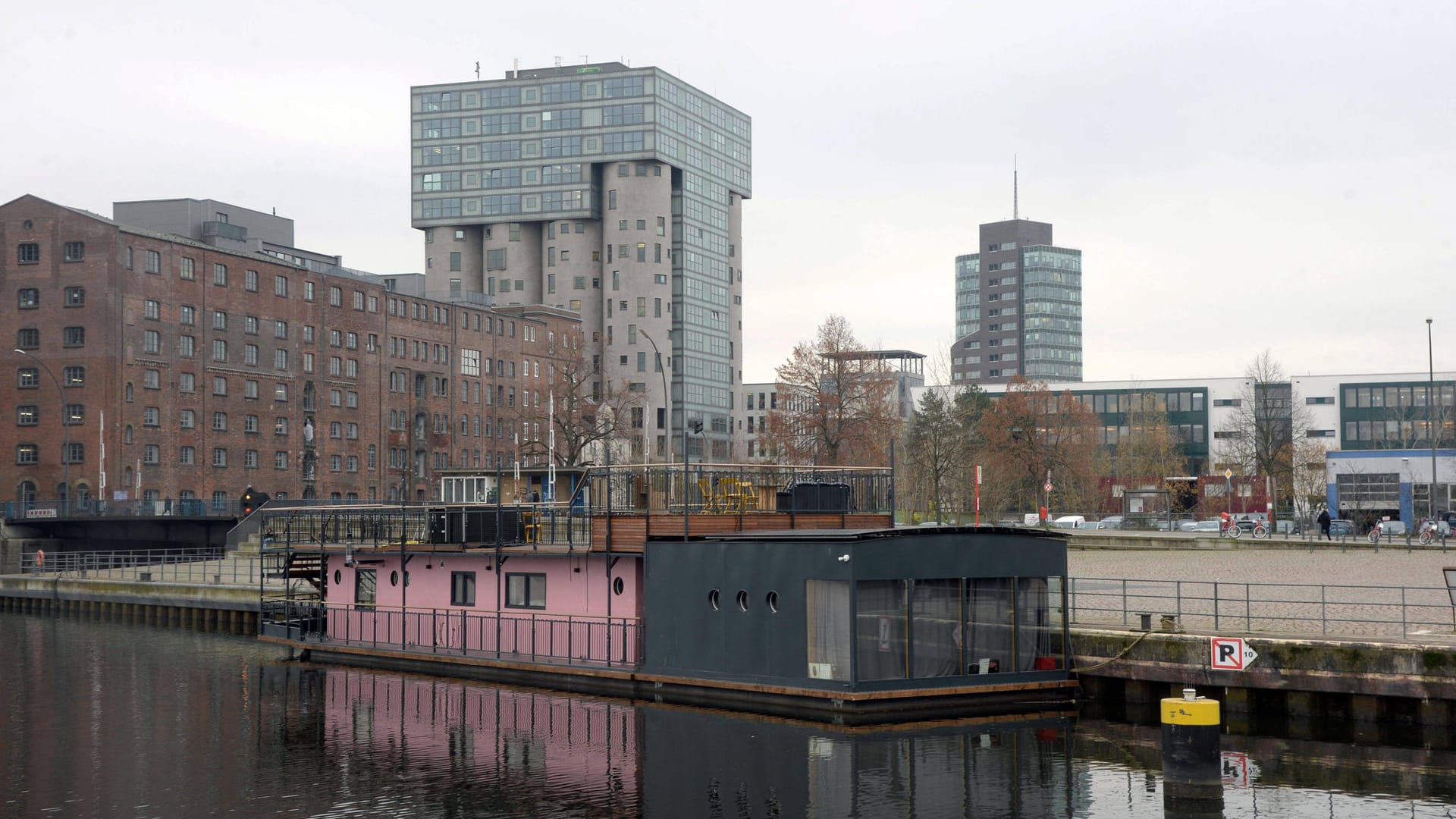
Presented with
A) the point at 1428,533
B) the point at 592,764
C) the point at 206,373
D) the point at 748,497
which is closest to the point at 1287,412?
the point at 1428,533

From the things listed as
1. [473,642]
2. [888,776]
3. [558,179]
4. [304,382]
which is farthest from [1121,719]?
[558,179]

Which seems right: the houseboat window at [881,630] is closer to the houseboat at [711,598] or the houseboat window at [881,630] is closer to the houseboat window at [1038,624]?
the houseboat at [711,598]

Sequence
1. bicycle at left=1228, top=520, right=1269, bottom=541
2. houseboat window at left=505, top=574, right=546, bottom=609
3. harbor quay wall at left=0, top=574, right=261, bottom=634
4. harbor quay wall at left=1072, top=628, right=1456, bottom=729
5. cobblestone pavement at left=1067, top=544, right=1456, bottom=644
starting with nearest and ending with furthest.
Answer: harbor quay wall at left=1072, top=628, right=1456, bottom=729, cobblestone pavement at left=1067, top=544, right=1456, bottom=644, houseboat window at left=505, top=574, right=546, bottom=609, harbor quay wall at left=0, top=574, right=261, bottom=634, bicycle at left=1228, top=520, right=1269, bottom=541

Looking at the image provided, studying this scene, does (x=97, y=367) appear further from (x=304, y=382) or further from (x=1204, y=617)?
(x=1204, y=617)

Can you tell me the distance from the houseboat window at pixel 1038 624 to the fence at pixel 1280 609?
3.33 feet

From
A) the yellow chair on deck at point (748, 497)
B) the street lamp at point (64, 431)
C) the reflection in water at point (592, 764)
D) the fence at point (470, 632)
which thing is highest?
A: the street lamp at point (64, 431)

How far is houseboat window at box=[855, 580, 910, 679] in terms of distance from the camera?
28.9 meters

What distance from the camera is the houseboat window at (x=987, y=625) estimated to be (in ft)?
99.0

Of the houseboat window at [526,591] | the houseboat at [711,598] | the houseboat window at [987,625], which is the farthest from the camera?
the houseboat window at [526,591]

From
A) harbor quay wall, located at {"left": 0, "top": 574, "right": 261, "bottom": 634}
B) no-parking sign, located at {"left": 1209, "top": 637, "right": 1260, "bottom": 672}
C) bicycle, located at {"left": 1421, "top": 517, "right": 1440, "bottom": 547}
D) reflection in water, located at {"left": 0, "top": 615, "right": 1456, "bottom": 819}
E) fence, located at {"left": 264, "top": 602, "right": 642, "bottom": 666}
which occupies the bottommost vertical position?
harbor quay wall, located at {"left": 0, "top": 574, "right": 261, "bottom": 634}

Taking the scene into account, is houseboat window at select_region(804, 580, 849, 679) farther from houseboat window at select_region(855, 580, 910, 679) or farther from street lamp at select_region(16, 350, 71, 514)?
street lamp at select_region(16, 350, 71, 514)

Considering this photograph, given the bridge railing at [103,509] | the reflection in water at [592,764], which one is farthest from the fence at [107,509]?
the reflection in water at [592,764]

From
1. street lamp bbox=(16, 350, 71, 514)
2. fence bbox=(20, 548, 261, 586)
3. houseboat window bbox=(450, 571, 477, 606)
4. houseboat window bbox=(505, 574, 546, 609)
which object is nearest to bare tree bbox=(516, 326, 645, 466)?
fence bbox=(20, 548, 261, 586)

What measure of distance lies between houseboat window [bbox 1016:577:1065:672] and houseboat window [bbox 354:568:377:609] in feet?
66.1
